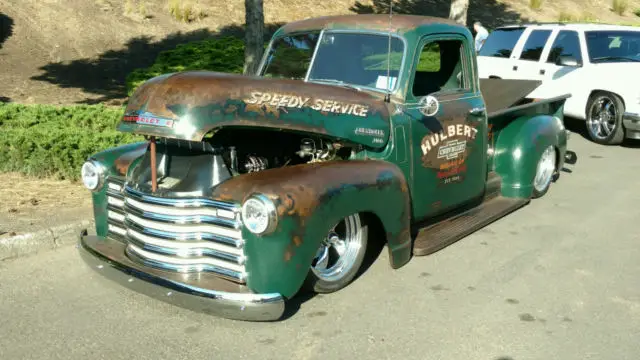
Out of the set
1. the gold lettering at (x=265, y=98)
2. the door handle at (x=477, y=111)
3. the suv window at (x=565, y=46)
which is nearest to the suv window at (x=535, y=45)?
the suv window at (x=565, y=46)

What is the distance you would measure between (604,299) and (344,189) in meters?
1.95

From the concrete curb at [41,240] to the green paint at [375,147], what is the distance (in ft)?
3.03

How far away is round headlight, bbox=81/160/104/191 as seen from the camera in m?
4.86

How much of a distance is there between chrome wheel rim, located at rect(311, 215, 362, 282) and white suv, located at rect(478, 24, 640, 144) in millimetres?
6820

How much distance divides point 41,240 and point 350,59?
2922 millimetres

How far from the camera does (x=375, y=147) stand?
4.81 meters

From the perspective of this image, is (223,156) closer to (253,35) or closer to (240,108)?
(240,108)

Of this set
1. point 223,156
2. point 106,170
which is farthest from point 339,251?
point 106,170

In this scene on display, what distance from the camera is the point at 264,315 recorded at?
375cm

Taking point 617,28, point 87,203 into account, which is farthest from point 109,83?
point 617,28

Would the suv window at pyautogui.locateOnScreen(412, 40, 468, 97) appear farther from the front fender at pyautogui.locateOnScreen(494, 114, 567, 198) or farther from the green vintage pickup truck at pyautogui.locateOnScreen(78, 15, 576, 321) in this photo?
the front fender at pyautogui.locateOnScreen(494, 114, 567, 198)

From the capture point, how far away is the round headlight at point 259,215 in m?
3.74

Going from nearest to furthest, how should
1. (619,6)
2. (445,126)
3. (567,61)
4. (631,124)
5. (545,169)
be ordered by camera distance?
(445,126) → (545,169) → (631,124) → (567,61) → (619,6)

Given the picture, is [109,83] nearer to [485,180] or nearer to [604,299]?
[485,180]
